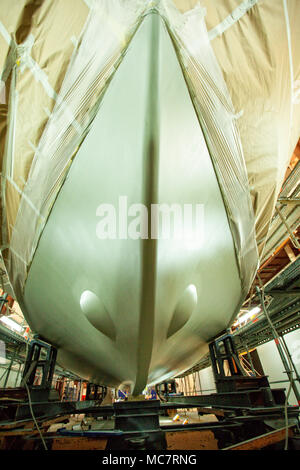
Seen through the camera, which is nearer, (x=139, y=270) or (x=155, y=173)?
(x=155, y=173)

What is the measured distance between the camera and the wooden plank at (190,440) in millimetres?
1162

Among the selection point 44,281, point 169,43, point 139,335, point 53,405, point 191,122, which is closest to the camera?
point 169,43

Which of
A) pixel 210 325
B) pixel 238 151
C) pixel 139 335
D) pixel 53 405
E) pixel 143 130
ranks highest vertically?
pixel 238 151

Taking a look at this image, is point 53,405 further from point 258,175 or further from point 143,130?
point 258,175

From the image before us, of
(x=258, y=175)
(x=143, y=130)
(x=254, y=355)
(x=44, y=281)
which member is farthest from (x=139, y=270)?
(x=254, y=355)

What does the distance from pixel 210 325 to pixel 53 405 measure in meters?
1.56

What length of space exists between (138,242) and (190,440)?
47.3 inches

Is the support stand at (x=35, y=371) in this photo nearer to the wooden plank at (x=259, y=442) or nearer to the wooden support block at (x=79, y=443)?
the wooden support block at (x=79, y=443)

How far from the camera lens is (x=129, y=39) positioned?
2.58 ft

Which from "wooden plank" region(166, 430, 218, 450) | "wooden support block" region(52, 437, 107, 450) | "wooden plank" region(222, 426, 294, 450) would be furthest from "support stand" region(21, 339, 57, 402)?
"wooden plank" region(222, 426, 294, 450)

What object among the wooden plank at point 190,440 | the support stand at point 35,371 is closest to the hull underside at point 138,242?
the wooden plank at point 190,440

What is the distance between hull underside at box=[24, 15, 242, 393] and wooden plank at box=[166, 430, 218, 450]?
1.27 feet

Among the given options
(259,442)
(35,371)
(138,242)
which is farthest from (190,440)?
(35,371)

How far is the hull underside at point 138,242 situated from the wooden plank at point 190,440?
0.39 meters
